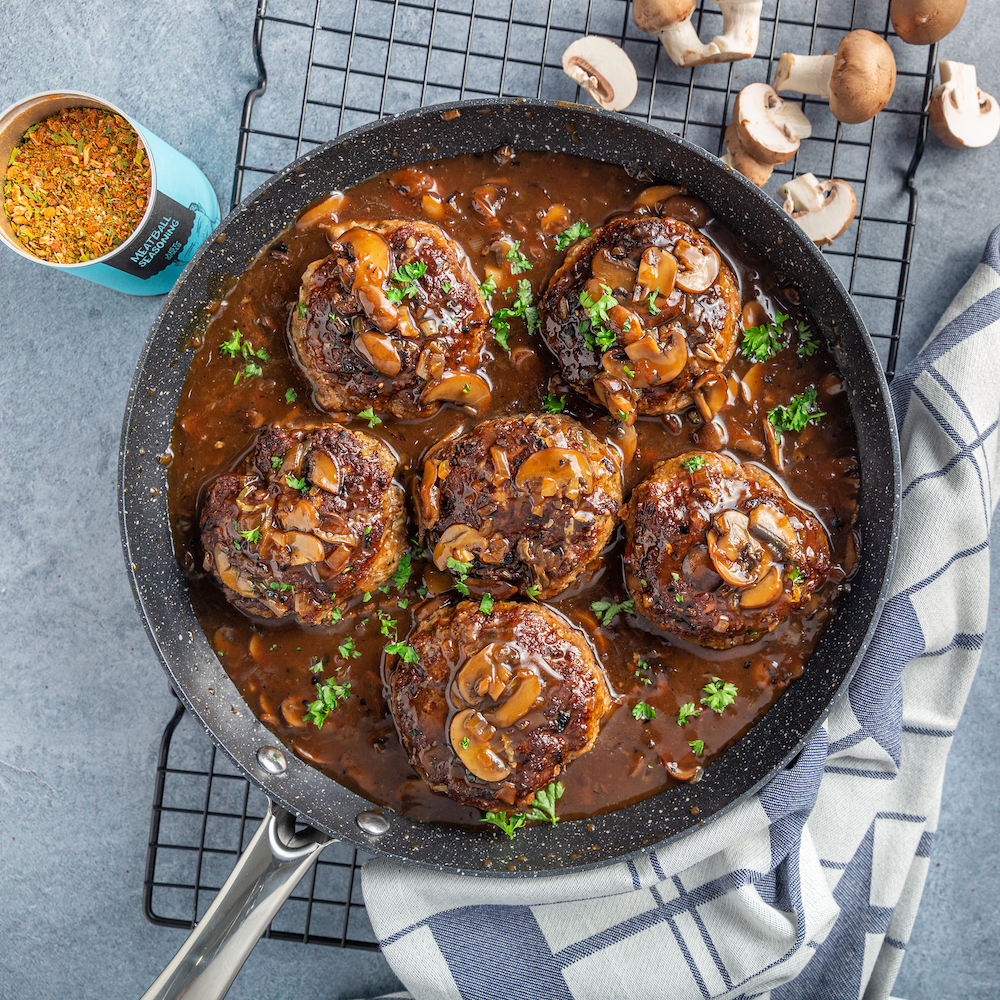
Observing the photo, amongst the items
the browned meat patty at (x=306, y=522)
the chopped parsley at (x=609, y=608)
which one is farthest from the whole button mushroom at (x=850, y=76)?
the browned meat patty at (x=306, y=522)

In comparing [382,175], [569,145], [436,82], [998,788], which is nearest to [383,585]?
[382,175]

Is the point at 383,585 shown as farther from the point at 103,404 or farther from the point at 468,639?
the point at 103,404

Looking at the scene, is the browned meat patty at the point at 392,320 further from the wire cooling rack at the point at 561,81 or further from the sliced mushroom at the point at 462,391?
the wire cooling rack at the point at 561,81

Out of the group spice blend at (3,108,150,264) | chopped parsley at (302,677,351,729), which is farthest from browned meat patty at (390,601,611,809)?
spice blend at (3,108,150,264)

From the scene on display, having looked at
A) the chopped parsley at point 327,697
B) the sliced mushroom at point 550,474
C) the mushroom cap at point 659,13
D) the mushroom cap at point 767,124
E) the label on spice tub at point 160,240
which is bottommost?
the chopped parsley at point 327,697

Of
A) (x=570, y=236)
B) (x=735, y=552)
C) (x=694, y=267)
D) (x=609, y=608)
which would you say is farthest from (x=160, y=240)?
(x=735, y=552)
